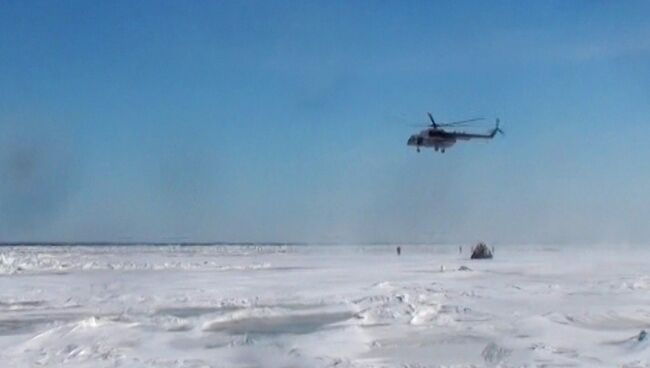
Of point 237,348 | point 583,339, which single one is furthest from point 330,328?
point 583,339

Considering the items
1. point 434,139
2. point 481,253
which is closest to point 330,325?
point 434,139

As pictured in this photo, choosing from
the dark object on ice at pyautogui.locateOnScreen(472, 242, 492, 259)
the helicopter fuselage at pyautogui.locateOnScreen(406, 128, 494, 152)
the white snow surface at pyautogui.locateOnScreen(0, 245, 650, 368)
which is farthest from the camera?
the dark object on ice at pyautogui.locateOnScreen(472, 242, 492, 259)

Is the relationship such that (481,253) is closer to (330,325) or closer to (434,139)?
(434,139)

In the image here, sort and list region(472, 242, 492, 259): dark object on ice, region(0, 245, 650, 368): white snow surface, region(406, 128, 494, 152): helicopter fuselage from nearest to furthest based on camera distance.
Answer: region(0, 245, 650, 368): white snow surface
region(406, 128, 494, 152): helicopter fuselage
region(472, 242, 492, 259): dark object on ice

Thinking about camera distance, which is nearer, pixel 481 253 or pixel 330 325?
pixel 330 325

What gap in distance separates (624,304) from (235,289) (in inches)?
407

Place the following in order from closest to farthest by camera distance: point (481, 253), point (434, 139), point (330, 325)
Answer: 1. point (330, 325)
2. point (434, 139)
3. point (481, 253)

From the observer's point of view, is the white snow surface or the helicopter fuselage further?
the helicopter fuselage

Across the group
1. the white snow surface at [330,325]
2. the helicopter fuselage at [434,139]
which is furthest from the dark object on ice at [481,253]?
the white snow surface at [330,325]

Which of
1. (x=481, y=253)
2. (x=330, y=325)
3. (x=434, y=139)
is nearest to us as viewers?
(x=330, y=325)

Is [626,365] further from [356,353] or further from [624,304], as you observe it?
[624,304]

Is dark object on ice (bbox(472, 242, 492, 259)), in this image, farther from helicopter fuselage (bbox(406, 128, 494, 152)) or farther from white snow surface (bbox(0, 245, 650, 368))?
white snow surface (bbox(0, 245, 650, 368))

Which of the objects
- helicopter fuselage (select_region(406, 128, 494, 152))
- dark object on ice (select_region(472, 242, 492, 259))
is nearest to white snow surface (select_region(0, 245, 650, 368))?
helicopter fuselage (select_region(406, 128, 494, 152))

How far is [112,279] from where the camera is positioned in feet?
95.9
